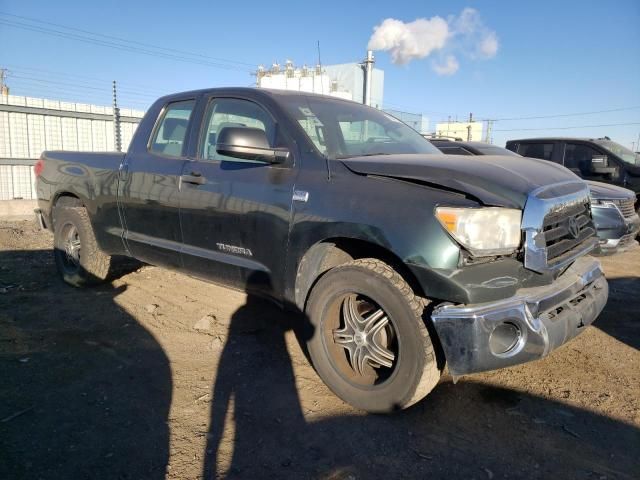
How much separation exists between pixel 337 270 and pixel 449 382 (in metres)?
1.09

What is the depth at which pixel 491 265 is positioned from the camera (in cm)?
242

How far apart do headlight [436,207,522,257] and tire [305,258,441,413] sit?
407mm

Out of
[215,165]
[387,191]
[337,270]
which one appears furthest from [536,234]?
[215,165]

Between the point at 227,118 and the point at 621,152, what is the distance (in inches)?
329

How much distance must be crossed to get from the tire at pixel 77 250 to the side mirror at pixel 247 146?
258cm

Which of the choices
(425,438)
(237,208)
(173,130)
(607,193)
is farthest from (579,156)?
(425,438)

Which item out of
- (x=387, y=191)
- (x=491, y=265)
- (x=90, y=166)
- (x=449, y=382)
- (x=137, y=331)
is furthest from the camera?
(x=90, y=166)

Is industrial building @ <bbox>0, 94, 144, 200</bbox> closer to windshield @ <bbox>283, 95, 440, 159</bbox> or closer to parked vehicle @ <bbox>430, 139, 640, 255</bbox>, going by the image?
windshield @ <bbox>283, 95, 440, 159</bbox>

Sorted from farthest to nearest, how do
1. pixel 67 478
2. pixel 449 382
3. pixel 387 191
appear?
pixel 449 382 → pixel 387 191 → pixel 67 478

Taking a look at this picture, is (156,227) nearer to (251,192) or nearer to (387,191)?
(251,192)

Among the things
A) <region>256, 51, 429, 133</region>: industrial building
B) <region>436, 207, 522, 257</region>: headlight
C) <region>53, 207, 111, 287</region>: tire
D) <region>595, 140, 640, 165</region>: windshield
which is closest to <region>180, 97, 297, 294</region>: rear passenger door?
<region>436, 207, 522, 257</region>: headlight

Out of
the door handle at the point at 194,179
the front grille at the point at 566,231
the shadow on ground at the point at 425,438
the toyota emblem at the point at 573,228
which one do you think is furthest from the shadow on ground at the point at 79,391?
the toyota emblem at the point at 573,228

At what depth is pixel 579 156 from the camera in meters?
9.11

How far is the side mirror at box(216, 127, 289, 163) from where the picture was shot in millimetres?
3029
